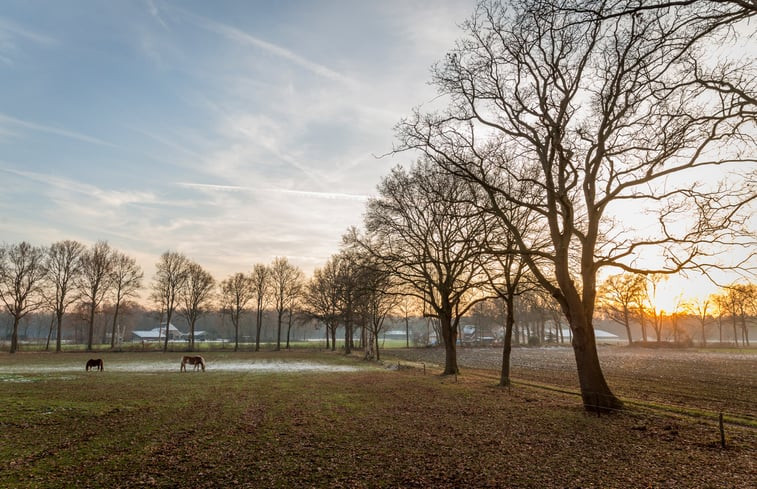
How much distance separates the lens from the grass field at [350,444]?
26.7ft

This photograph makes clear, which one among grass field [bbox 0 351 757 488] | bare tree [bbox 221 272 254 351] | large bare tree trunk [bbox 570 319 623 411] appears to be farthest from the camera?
bare tree [bbox 221 272 254 351]

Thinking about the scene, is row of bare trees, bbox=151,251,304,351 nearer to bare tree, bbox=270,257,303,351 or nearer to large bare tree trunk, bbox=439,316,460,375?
bare tree, bbox=270,257,303,351

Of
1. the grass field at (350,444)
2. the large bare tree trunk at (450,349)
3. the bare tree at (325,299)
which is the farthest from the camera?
the bare tree at (325,299)

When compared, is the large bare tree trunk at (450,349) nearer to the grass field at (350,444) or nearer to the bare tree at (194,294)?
the grass field at (350,444)

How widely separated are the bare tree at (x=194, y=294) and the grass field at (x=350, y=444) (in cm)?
5429

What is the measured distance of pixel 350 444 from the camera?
34.6ft

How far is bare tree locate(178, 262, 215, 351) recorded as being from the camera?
69.1 meters

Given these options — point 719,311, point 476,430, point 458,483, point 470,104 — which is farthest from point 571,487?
point 719,311

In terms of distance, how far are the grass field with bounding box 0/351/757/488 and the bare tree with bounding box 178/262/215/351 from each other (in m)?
54.3

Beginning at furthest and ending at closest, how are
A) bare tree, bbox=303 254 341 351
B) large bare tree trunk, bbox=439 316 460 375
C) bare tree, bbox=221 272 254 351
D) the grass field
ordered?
bare tree, bbox=221 272 254 351, bare tree, bbox=303 254 341 351, large bare tree trunk, bbox=439 316 460 375, the grass field

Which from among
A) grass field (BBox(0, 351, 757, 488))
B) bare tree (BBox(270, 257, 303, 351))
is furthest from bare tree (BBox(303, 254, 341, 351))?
grass field (BBox(0, 351, 757, 488))

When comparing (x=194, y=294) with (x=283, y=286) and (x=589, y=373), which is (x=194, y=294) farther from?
(x=589, y=373)

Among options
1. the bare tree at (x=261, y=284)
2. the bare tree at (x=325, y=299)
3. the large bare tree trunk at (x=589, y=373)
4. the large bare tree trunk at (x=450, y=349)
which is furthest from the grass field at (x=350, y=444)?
the bare tree at (x=261, y=284)

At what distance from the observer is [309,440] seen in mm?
10898
